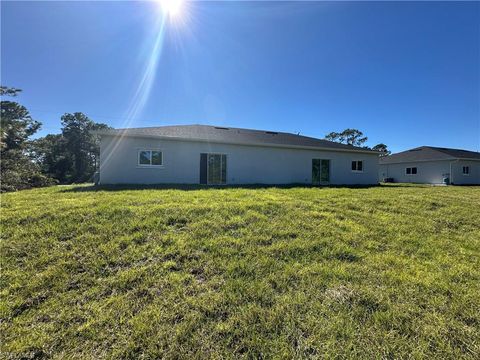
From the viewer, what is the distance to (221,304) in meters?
2.69

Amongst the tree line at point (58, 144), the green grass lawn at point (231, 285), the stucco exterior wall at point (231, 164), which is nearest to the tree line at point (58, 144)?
the tree line at point (58, 144)

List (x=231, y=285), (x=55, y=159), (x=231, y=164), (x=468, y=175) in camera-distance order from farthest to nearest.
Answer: (x=55, y=159)
(x=468, y=175)
(x=231, y=164)
(x=231, y=285)

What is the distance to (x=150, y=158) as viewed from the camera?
38.9 feet

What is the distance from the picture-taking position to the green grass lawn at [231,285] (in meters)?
2.20

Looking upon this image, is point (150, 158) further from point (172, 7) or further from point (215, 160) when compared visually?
point (172, 7)

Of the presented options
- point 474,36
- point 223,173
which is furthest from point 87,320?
point 474,36

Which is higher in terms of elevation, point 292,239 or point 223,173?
point 223,173

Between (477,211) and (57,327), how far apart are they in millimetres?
9859

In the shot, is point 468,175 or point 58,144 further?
point 58,144

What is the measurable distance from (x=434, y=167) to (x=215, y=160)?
70.9ft

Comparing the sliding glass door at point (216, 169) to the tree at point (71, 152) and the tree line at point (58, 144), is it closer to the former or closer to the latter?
the tree line at point (58, 144)

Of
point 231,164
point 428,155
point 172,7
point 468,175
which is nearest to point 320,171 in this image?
point 231,164

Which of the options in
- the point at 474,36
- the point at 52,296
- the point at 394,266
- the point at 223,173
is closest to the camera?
the point at 52,296

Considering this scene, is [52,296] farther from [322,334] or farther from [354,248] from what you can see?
[354,248]
